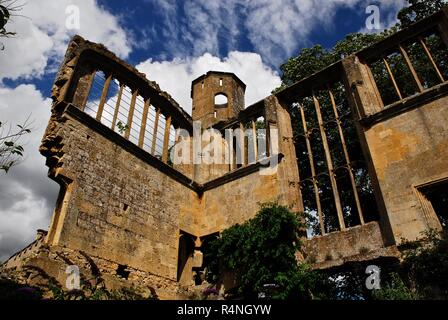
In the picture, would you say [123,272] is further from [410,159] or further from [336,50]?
[336,50]

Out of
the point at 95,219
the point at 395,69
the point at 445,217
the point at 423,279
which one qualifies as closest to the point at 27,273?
the point at 95,219

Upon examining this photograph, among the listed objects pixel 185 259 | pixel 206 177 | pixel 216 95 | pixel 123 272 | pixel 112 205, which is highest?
pixel 216 95

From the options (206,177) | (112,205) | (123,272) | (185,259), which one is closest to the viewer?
(123,272)

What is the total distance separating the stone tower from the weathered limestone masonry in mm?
1690

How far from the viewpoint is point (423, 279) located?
7.55 metres

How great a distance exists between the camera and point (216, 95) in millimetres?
17406

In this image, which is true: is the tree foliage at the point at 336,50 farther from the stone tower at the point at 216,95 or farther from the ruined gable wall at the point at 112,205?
the ruined gable wall at the point at 112,205

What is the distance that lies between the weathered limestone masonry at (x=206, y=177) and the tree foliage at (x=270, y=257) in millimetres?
1134

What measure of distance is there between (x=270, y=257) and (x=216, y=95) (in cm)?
1024

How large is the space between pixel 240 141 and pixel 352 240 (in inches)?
239

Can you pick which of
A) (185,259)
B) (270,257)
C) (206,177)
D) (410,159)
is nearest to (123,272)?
(185,259)

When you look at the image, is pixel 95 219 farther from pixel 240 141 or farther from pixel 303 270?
pixel 240 141

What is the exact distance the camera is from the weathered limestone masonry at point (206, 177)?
8.77m

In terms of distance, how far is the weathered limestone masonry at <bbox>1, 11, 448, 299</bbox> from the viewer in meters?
8.77
